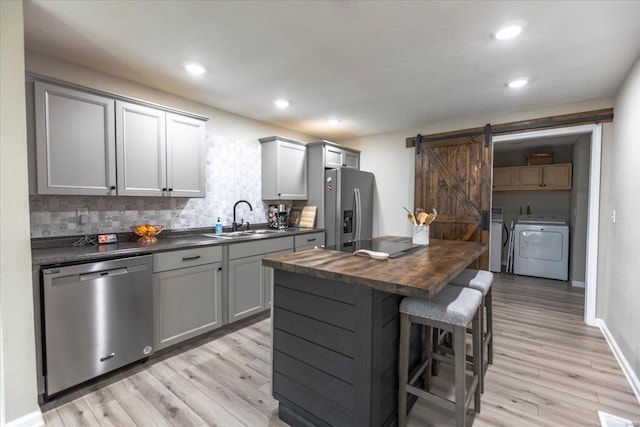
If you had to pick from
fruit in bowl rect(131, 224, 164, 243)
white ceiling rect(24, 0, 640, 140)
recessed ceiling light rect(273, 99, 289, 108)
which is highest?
recessed ceiling light rect(273, 99, 289, 108)

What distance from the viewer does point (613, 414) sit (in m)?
1.74

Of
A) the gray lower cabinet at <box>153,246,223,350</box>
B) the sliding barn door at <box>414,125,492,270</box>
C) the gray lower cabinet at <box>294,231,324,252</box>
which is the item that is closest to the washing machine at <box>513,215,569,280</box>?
the sliding barn door at <box>414,125,492,270</box>

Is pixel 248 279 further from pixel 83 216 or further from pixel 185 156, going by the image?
pixel 83 216

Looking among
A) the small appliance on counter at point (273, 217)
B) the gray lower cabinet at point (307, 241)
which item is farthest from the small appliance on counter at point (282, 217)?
the gray lower cabinet at point (307, 241)

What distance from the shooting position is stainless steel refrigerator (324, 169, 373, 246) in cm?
396

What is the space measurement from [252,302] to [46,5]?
8.86 feet

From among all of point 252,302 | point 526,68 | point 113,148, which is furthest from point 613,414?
point 113,148

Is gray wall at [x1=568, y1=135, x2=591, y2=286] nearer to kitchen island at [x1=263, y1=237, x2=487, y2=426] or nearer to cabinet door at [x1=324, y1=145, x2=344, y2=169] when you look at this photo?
cabinet door at [x1=324, y1=145, x2=344, y2=169]

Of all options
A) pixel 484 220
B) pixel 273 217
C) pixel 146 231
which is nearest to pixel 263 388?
pixel 146 231

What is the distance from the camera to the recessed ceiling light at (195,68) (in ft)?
7.79

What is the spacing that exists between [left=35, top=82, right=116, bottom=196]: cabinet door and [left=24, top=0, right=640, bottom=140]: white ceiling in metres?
0.38

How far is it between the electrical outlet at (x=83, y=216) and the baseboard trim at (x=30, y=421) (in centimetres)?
134

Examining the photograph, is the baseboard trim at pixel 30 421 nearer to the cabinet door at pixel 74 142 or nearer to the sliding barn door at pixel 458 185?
the cabinet door at pixel 74 142

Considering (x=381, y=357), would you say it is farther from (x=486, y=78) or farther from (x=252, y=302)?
(x=486, y=78)
